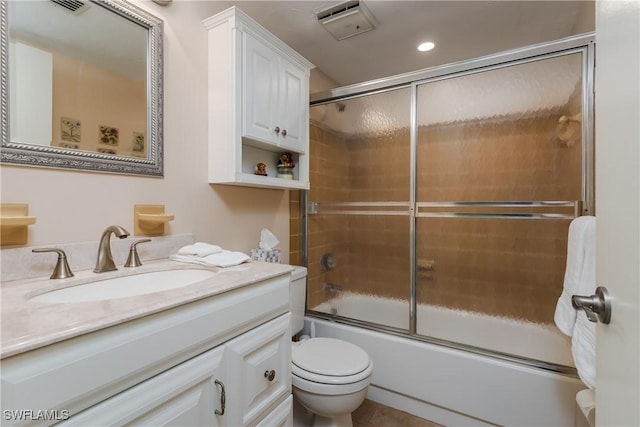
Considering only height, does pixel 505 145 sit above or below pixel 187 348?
above

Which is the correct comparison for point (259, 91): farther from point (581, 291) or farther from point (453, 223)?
point (581, 291)

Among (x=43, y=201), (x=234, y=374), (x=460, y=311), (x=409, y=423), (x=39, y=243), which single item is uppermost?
(x=43, y=201)

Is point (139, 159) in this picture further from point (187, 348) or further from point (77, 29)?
point (187, 348)

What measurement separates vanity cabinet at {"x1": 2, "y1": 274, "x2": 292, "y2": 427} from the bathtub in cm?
85

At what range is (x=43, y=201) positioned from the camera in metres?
0.99

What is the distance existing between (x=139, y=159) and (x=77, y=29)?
1.59 ft

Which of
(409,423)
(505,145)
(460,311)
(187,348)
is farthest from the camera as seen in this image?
(460,311)

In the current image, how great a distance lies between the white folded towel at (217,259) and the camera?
116 centimetres

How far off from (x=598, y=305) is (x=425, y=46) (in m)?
2.12

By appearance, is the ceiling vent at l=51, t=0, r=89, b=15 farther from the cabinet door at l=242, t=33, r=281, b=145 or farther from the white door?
the white door

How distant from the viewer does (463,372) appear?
62.4 inches

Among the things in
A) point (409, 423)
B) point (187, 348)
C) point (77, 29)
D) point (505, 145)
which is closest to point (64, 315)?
point (187, 348)

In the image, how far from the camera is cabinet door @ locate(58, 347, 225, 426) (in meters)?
0.61

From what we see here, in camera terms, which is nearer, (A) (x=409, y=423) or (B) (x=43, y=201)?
(B) (x=43, y=201)
